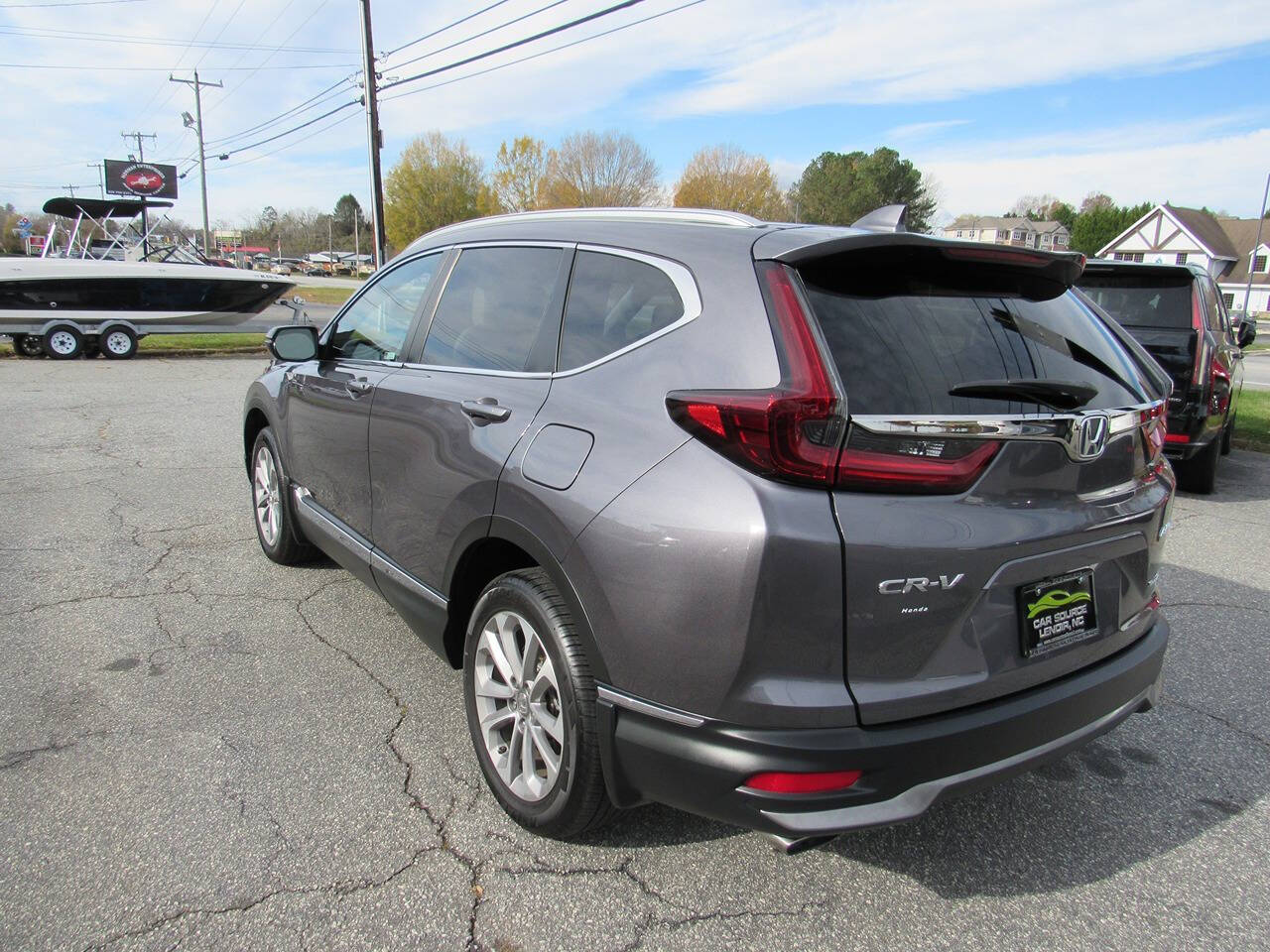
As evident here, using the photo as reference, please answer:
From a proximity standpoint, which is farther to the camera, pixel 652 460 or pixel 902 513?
pixel 652 460

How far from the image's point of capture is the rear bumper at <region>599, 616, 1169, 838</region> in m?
1.89

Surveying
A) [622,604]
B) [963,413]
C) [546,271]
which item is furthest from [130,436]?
[963,413]

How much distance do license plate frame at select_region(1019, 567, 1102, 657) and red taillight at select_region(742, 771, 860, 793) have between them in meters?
0.55

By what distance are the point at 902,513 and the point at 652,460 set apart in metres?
0.58

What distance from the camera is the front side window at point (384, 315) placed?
11.4ft

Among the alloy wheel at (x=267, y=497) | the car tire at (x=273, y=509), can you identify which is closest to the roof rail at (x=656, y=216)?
the car tire at (x=273, y=509)

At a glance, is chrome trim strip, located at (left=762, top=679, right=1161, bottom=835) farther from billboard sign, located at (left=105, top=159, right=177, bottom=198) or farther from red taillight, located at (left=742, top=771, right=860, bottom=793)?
billboard sign, located at (left=105, top=159, right=177, bottom=198)

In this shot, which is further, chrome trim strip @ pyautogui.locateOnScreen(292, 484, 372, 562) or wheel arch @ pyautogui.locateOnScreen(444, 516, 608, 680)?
chrome trim strip @ pyautogui.locateOnScreen(292, 484, 372, 562)

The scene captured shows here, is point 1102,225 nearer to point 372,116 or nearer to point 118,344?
point 372,116

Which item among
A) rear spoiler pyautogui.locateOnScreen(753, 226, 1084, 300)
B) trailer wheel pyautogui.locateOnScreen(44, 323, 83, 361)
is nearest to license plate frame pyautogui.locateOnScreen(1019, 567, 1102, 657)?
rear spoiler pyautogui.locateOnScreen(753, 226, 1084, 300)

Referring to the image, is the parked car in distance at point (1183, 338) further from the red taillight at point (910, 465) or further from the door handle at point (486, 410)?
the door handle at point (486, 410)

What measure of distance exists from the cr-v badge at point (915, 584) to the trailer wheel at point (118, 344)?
1720 cm

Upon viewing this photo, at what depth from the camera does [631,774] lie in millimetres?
2133

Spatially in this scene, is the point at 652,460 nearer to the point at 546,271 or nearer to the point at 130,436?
the point at 546,271
